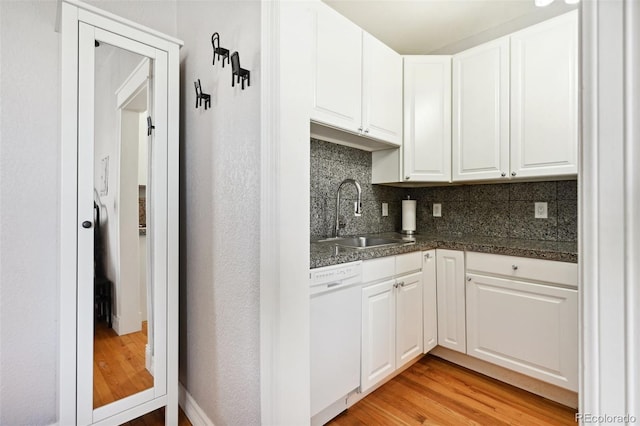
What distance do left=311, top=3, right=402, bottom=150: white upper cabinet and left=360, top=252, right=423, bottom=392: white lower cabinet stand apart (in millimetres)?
846

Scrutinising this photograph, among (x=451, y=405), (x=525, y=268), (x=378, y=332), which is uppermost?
(x=525, y=268)

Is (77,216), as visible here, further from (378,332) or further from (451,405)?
(451,405)

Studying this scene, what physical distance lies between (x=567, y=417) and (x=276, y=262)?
72.1 inches

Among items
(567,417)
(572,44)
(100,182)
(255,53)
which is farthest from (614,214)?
(572,44)

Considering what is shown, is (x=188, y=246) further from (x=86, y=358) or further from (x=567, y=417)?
(x=567, y=417)

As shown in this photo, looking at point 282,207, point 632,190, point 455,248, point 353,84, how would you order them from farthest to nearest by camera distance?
1. point 455,248
2. point 353,84
3. point 282,207
4. point 632,190

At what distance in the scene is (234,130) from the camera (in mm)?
1220

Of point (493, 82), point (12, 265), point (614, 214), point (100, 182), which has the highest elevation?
point (493, 82)

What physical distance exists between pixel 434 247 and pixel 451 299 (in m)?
0.37

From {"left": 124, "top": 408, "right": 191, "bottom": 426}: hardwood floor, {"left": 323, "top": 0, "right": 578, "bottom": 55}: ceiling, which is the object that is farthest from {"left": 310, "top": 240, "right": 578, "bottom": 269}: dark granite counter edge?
{"left": 323, "top": 0, "right": 578, "bottom": 55}: ceiling

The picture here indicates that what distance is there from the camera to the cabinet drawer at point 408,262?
183 cm

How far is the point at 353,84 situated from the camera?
6.06 feet

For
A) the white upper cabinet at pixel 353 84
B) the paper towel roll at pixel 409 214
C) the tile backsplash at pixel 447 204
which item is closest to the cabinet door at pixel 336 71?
the white upper cabinet at pixel 353 84

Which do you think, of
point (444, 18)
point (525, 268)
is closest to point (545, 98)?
point (444, 18)
